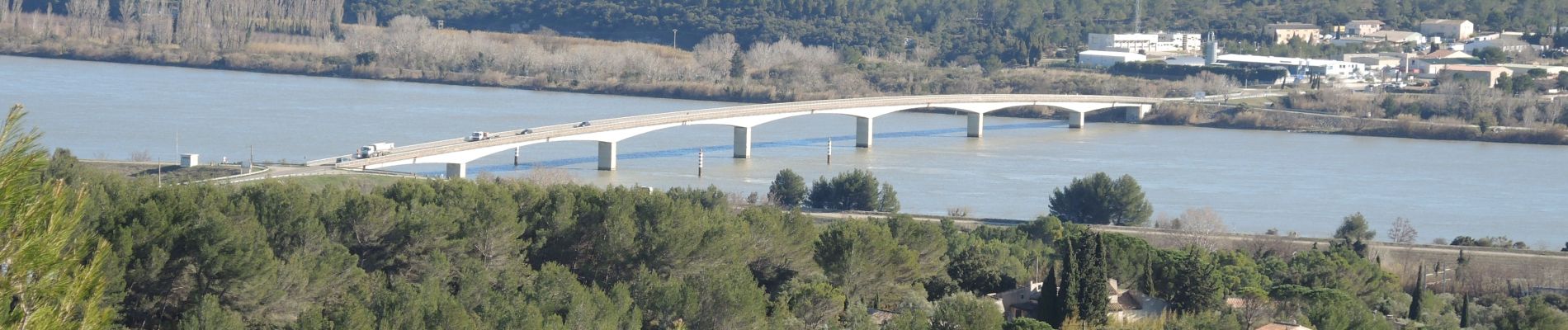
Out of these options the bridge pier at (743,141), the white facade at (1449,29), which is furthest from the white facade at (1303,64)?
the bridge pier at (743,141)

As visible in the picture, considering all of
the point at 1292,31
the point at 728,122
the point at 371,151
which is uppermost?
the point at 1292,31

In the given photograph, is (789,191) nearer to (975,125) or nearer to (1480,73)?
(975,125)

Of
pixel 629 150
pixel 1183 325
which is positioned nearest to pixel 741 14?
pixel 629 150

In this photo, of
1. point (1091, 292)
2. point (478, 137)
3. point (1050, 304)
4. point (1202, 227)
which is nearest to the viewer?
point (1091, 292)

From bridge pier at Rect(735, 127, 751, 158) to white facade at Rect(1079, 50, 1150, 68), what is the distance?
72.5 ft

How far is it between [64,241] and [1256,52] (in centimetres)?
5305

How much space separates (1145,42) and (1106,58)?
14.5 ft

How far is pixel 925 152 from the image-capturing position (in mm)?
32969

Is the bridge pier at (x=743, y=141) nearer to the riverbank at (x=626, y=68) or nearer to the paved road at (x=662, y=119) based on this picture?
the paved road at (x=662, y=119)

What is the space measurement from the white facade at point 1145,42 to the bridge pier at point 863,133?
21.2m

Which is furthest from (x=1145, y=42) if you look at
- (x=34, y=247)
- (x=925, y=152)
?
(x=34, y=247)

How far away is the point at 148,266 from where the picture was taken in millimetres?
10555

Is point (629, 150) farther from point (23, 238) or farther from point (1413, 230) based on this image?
point (23, 238)

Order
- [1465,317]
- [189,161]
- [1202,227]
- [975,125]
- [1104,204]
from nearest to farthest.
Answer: [1465,317]
[1202,227]
[189,161]
[1104,204]
[975,125]
